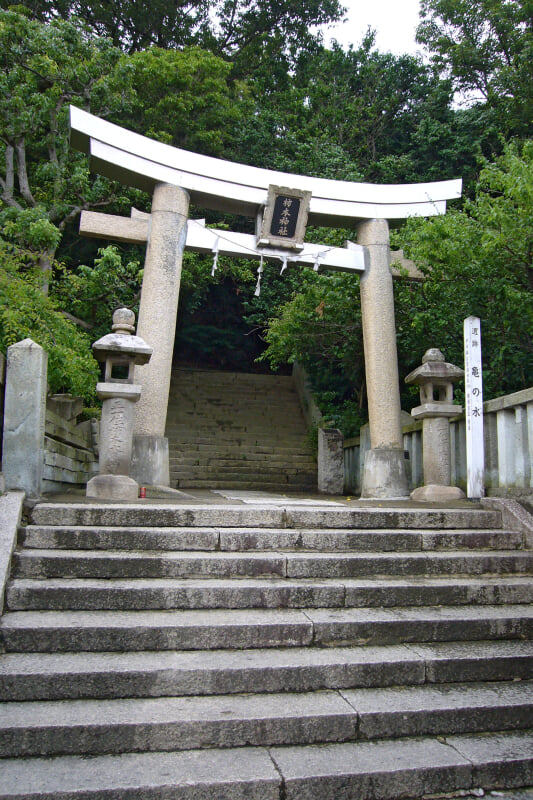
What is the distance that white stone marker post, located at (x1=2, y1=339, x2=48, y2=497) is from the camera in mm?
4824

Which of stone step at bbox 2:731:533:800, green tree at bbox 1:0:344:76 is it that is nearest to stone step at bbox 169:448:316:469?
stone step at bbox 2:731:533:800

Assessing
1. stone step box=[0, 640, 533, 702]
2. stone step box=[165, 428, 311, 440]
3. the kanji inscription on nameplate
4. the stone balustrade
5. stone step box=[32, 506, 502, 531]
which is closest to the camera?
stone step box=[0, 640, 533, 702]

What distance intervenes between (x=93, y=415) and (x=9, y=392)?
6.14 metres

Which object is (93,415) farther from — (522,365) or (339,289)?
(522,365)

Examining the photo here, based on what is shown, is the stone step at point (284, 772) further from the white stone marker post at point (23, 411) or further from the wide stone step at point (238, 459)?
the wide stone step at point (238, 459)

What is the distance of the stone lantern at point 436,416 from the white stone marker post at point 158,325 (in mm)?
3352

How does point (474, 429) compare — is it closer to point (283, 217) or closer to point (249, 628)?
point (249, 628)

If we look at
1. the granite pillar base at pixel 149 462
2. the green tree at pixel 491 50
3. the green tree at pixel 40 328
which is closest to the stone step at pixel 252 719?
the green tree at pixel 40 328

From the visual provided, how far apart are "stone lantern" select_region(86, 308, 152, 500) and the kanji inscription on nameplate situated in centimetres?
327

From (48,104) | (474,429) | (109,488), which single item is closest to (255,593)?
(109,488)

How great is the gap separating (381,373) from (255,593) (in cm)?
543

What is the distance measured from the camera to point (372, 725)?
2.97 meters

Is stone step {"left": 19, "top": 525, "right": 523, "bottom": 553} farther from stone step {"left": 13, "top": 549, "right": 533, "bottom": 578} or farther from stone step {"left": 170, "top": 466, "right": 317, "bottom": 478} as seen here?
stone step {"left": 170, "top": 466, "right": 317, "bottom": 478}

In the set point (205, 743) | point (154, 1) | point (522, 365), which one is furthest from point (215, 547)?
point (154, 1)
